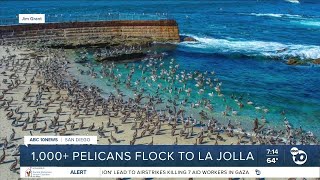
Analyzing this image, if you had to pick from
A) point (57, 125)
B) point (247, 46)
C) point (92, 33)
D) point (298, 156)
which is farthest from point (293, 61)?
point (298, 156)

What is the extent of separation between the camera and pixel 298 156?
1066 inches

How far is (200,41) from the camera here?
85312 mm

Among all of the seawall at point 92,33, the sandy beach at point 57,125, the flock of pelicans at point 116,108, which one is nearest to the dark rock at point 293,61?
the flock of pelicans at point 116,108

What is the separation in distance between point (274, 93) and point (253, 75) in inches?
352

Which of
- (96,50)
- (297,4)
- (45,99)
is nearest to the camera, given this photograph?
(45,99)

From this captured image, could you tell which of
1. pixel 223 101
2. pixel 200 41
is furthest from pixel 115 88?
pixel 200 41

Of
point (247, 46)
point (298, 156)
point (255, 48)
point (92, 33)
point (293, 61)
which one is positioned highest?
point (92, 33)

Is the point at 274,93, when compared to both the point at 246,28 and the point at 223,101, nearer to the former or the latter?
the point at 223,101

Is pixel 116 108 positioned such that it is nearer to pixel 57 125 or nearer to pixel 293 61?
pixel 57 125

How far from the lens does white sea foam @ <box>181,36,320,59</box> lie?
74375mm
